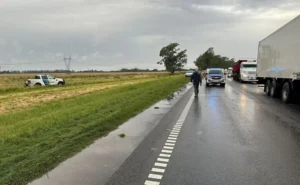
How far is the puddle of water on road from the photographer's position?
14.3 feet

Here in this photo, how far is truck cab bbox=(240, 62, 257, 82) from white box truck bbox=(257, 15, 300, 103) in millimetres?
16334

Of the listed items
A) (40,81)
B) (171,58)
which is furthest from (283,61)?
(171,58)

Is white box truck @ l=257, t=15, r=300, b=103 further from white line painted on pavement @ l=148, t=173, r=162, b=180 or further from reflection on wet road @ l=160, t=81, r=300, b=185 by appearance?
white line painted on pavement @ l=148, t=173, r=162, b=180

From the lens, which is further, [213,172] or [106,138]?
[106,138]

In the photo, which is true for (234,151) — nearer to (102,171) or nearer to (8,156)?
(102,171)

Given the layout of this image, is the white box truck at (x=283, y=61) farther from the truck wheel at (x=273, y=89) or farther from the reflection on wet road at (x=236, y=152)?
the reflection on wet road at (x=236, y=152)

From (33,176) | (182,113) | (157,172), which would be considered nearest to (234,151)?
(157,172)

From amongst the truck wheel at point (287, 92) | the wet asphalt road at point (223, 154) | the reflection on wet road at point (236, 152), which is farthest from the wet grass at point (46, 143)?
the truck wheel at point (287, 92)

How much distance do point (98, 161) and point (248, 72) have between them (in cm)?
3362

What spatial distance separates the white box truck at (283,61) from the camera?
516 inches

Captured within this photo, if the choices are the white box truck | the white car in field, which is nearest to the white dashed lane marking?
the white box truck

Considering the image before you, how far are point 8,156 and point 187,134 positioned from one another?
Result: 13.9ft

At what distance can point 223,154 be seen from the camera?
5.64 meters

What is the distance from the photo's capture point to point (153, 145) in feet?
20.9
